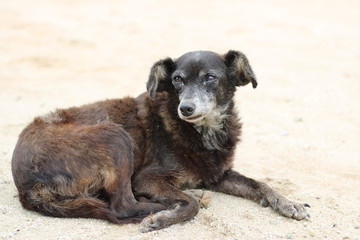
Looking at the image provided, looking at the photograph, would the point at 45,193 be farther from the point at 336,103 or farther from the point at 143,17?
the point at 143,17

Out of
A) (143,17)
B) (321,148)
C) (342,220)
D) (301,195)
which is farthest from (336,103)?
(143,17)

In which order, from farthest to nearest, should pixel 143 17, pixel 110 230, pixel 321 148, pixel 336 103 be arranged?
pixel 143 17 → pixel 336 103 → pixel 321 148 → pixel 110 230

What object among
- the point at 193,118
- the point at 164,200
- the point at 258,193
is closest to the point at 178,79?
the point at 193,118

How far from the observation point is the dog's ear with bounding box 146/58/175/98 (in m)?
5.11

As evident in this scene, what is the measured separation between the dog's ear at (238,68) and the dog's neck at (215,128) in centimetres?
28

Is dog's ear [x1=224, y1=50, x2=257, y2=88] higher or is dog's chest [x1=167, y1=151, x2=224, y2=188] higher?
dog's ear [x1=224, y1=50, x2=257, y2=88]

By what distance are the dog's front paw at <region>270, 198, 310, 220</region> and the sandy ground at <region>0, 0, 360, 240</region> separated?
0.29ft

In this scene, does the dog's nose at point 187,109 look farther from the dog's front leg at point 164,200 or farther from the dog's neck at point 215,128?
the dog's front leg at point 164,200

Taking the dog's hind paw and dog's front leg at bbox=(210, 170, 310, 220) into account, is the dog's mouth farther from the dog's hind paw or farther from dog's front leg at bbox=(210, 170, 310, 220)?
dog's front leg at bbox=(210, 170, 310, 220)

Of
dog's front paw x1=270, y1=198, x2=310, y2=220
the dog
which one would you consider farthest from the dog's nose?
dog's front paw x1=270, y1=198, x2=310, y2=220

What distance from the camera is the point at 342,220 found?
4.75m

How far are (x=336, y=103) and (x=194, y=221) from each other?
192 inches

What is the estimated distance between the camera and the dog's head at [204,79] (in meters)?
4.95

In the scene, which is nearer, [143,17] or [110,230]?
[110,230]
